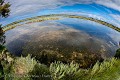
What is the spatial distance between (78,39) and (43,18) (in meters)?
1.75

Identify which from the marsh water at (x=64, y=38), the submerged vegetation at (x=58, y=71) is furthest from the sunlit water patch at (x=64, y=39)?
the submerged vegetation at (x=58, y=71)

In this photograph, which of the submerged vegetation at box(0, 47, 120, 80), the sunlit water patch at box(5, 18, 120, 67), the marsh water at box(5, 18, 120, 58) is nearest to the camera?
the submerged vegetation at box(0, 47, 120, 80)

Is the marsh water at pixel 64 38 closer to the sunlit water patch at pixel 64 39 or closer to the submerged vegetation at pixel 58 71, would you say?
the sunlit water patch at pixel 64 39

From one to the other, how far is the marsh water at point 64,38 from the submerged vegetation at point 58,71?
3.68 feet

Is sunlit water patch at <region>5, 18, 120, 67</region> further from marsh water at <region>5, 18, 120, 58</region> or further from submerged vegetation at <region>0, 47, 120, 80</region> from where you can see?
submerged vegetation at <region>0, 47, 120, 80</region>

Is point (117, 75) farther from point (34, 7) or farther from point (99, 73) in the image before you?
point (34, 7)

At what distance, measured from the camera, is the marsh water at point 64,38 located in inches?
324

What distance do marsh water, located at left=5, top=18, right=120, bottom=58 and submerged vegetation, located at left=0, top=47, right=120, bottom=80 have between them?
44.1 inches

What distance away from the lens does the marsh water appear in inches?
324

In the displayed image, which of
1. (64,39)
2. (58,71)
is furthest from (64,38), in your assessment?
(58,71)

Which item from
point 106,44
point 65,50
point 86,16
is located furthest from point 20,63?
point 86,16

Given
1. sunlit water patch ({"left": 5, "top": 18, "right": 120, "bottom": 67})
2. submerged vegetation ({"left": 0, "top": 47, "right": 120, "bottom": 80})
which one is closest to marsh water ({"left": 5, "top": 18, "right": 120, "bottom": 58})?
sunlit water patch ({"left": 5, "top": 18, "right": 120, "bottom": 67})

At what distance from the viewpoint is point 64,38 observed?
8.84 metres

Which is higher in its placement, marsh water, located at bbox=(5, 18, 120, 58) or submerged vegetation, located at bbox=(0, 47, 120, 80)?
marsh water, located at bbox=(5, 18, 120, 58)
